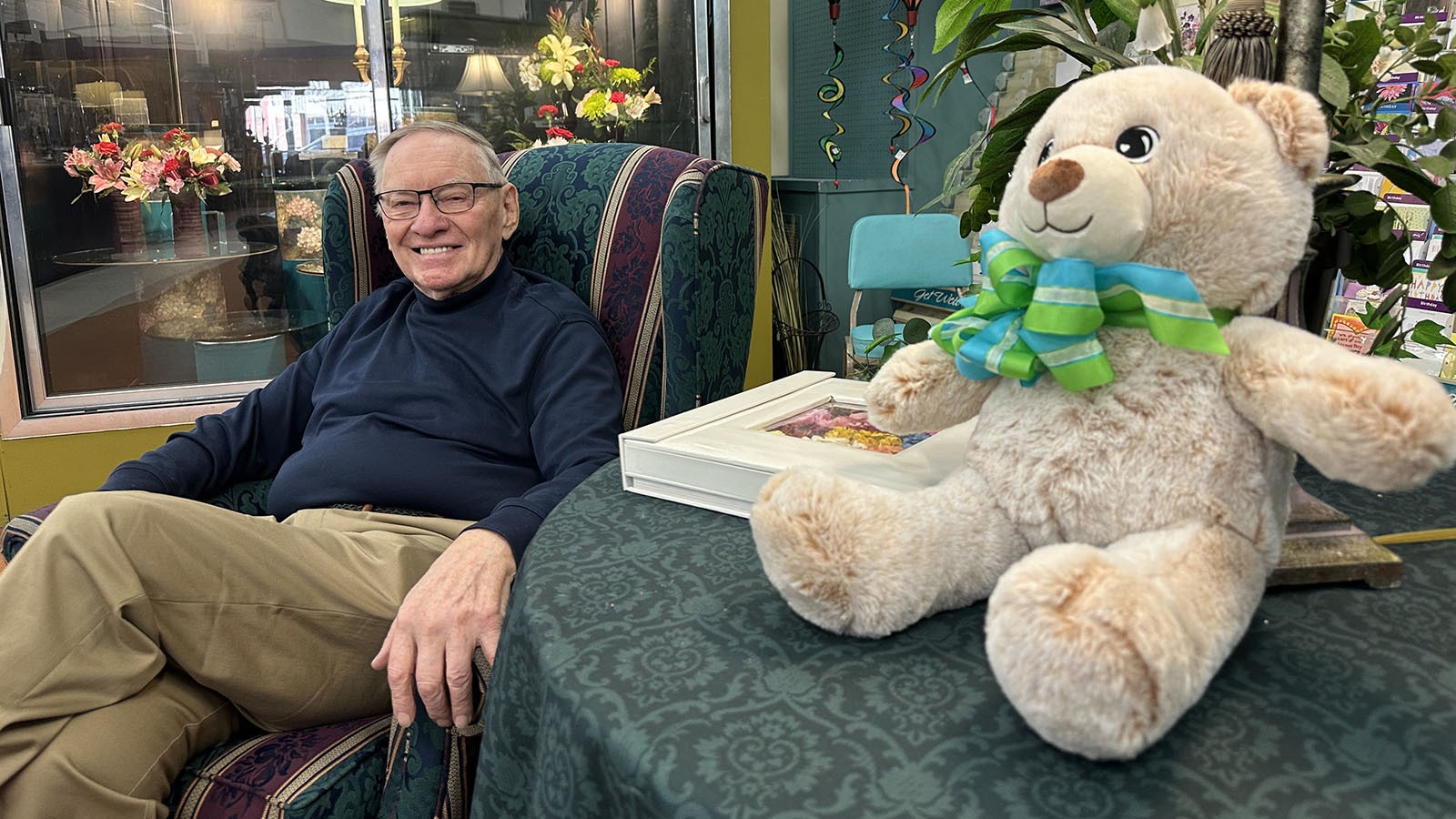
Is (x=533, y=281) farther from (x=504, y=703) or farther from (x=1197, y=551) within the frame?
(x=1197, y=551)

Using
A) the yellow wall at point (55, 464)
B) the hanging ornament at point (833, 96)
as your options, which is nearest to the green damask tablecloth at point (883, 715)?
the yellow wall at point (55, 464)

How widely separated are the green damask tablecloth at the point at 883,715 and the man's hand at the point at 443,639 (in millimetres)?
290

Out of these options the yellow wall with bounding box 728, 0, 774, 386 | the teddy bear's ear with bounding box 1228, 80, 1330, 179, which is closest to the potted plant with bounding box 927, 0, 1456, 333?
the teddy bear's ear with bounding box 1228, 80, 1330, 179

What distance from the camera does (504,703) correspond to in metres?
0.70

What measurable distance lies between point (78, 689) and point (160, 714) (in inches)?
3.4

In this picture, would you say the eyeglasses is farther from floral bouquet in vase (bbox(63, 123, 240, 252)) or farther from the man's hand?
floral bouquet in vase (bbox(63, 123, 240, 252))

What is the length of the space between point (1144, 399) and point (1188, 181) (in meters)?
0.12

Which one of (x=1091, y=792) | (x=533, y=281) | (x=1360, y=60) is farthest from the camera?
(x=533, y=281)

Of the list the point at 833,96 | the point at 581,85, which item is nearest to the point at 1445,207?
the point at 581,85

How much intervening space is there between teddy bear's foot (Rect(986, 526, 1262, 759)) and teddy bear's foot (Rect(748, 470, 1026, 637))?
0.37 feet

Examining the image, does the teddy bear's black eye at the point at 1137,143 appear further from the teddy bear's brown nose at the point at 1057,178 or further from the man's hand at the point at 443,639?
the man's hand at the point at 443,639

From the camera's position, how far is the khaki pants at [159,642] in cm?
96

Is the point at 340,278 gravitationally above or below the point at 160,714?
above

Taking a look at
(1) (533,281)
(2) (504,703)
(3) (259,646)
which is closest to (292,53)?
(1) (533,281)
